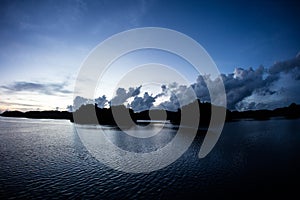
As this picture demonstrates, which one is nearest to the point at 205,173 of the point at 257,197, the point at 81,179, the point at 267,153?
the point at 257,197

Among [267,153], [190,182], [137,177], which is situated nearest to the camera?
[190,182]

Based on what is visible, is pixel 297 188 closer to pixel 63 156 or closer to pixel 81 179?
pixel 81 179

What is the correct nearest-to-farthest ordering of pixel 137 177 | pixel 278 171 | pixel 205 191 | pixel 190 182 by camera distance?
1. pixel 205 191
2. pixel 190 182
3. pixel 137 177
4. pixel 278 171

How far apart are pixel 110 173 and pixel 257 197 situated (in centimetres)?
1898

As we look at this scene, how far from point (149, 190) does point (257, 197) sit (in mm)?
11653

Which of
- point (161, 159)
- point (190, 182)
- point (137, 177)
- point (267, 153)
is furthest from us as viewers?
point (267, 153)

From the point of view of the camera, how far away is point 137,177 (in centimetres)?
2570

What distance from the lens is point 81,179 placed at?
79.7 feet

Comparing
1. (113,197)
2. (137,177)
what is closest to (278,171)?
(137,177)

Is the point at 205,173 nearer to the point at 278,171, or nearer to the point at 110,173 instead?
the point at 278,171

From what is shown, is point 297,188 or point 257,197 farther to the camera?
point 297,188

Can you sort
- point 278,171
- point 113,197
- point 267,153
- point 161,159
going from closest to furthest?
point 113,197, point 278,171, point 161,159, point 267,153

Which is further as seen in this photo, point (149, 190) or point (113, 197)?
point (149, 190)

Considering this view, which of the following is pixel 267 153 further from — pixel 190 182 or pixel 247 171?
pixel 190 182
